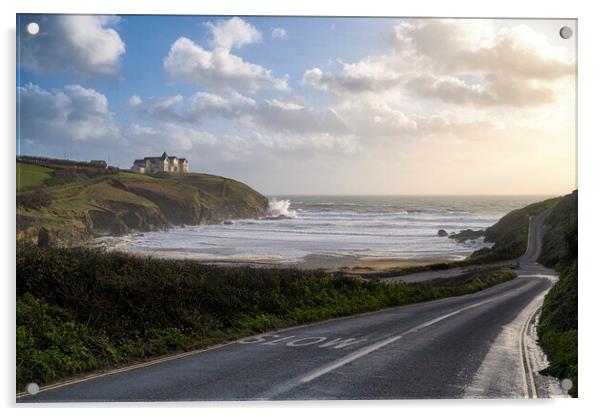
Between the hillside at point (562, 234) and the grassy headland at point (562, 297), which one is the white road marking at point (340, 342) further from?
the hillside at point (562, 234)

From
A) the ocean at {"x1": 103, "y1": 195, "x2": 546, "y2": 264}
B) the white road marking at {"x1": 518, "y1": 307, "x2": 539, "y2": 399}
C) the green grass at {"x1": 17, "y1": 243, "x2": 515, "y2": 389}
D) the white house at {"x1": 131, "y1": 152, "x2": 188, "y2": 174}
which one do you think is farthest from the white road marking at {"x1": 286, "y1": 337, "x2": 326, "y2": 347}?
the white house at {"x1": 131, "y1": 152, "x2": 188, "y2": 174}

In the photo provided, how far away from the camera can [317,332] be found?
8352 mm

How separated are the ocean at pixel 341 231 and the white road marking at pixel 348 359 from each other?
39.6 inches

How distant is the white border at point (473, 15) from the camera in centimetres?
771

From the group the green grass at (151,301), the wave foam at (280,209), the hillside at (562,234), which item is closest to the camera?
the green grass at (151,301)

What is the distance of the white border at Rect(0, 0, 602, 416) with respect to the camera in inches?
304

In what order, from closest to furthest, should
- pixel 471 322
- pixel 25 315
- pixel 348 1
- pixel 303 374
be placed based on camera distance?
pixel 303 374
pixel 25 315
pixel 348 1
pixel 471 322

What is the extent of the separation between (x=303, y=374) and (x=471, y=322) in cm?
322

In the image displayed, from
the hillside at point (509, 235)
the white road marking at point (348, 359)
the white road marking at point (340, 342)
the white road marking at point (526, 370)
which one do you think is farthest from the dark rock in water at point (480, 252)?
the white road marking at point (340, 342)

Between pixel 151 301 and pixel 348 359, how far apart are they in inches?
121

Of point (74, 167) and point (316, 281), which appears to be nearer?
point (74, 167)

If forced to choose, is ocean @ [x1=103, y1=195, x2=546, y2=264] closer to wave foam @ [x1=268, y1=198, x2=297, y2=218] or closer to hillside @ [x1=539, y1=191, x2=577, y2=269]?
wave foam @ [x1=268, y1=198, x2=297, y2=218]

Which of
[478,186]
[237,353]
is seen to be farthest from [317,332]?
[478,186]

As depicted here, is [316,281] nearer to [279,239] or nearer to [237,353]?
[279,239]
